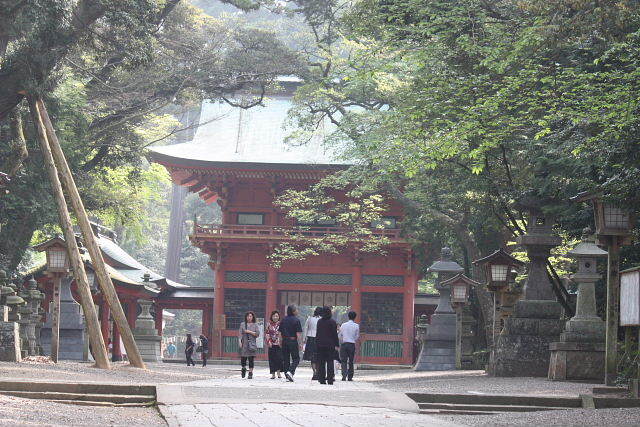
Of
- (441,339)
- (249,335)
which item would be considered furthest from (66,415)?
(441,339)

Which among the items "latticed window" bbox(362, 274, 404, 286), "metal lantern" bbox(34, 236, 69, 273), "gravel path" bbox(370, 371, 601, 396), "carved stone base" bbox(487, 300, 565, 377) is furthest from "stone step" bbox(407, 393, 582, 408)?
"latticed window" bbox(362, 274, 404, 286)

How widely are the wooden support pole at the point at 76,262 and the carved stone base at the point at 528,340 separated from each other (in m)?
7.10

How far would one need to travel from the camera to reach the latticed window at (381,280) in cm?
3784

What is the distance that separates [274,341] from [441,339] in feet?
33.5

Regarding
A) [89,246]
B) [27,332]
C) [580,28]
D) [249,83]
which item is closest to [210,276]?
[249,83]

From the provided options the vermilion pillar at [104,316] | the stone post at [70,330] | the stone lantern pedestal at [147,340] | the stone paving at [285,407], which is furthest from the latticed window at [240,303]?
the stone paving at [285,407]

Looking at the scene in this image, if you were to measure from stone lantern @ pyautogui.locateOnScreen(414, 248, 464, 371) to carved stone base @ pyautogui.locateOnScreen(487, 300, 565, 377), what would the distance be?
7.97 m

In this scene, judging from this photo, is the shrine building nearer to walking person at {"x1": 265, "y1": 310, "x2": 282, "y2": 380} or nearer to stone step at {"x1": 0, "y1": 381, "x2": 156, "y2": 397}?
walking person at {"x1": 265, "y1": 310, "x2": 282, "y2": 380}

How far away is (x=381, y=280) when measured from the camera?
1492 inches

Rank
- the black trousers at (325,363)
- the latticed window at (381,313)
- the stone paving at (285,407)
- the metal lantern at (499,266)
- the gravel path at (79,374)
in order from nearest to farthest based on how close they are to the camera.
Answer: the stone paving at (285,407) < the gravel path at (79,374) < the black trousers at (325,363) < the metal lantern at (499,266) < the latticed window at (381,313)

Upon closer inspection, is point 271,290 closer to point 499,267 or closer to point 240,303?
point 240,303

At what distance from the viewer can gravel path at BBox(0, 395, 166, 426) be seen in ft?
30.0

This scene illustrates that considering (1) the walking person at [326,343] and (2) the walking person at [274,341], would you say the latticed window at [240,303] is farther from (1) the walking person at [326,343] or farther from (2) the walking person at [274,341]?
(1) the walking person at [326,343]

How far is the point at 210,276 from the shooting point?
2469 inches
